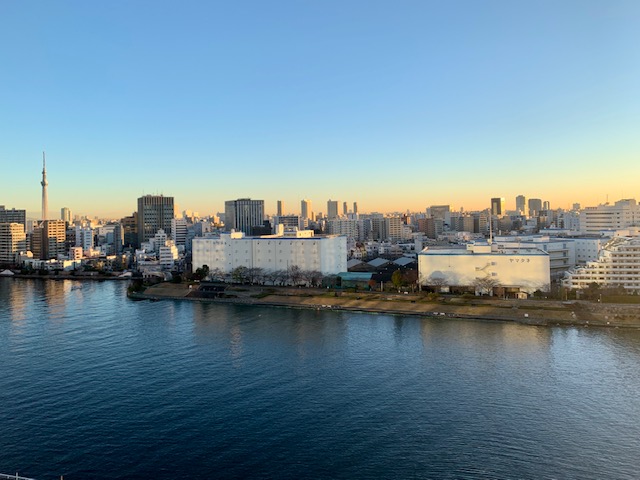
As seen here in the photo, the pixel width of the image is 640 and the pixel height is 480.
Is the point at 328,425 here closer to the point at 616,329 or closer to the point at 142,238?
the point at 616,329

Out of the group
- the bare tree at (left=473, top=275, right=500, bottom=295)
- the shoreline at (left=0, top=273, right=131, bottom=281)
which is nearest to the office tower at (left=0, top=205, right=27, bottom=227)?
the shoreline at (left=0, top=273, right=131, bottom=281)

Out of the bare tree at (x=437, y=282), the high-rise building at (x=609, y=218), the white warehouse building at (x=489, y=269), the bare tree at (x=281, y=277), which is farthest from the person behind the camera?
the high-rise building at (x=609, y=218)

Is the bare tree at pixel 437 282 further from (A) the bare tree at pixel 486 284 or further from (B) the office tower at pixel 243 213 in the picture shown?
(B) the office tower at pixel 243 213

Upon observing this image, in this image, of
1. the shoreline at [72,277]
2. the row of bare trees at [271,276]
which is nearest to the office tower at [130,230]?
the shoreline at [72,277]

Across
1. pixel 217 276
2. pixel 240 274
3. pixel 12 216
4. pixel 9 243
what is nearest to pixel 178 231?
pixel 9 243

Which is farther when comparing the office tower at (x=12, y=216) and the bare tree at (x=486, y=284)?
the office tower at (x=12, y=216)

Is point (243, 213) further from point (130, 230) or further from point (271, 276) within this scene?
point (271, 276)

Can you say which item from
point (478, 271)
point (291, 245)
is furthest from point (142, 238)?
point (478, 271)
